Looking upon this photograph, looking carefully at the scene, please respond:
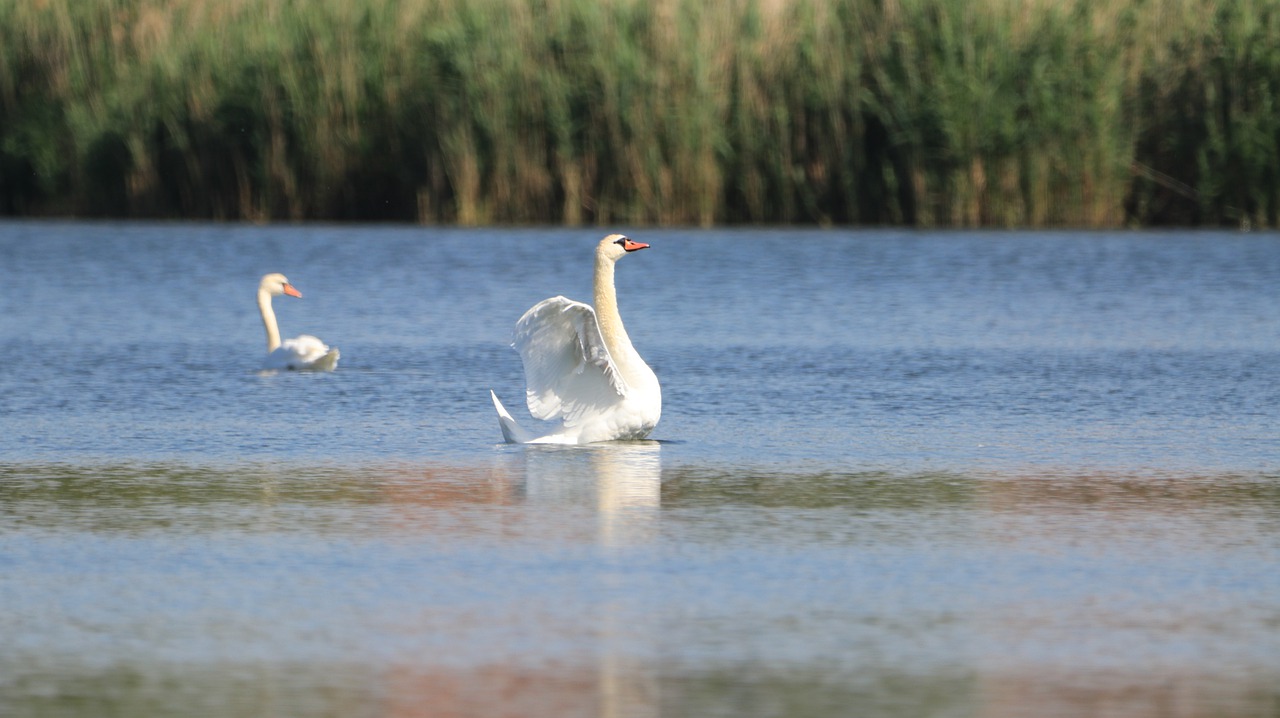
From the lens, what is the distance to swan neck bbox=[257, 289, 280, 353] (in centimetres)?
1200

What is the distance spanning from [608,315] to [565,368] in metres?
0.51

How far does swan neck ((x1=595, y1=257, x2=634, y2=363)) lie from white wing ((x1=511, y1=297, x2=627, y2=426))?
0.16m

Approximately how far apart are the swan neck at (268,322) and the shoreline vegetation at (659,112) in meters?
7.07

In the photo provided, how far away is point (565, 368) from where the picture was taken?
336 inches

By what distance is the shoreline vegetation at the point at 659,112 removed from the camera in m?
18.9

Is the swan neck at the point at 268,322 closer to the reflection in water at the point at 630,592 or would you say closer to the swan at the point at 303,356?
the swan at the point at 303,356

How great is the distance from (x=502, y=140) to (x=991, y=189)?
4.39 m

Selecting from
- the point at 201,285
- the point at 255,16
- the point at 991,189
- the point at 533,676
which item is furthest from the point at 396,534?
the point at 255,16

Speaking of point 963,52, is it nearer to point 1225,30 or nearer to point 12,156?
point 1225,30

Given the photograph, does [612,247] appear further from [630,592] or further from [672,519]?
[630,592]

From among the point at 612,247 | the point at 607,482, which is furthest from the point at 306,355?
the point at 607,482

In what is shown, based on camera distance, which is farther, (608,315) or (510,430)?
(608,315)

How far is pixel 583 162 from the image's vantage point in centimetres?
1973

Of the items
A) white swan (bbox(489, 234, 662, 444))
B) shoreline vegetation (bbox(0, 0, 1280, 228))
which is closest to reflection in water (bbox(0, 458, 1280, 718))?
white swan (bbox(489, 234, 662, 444))
